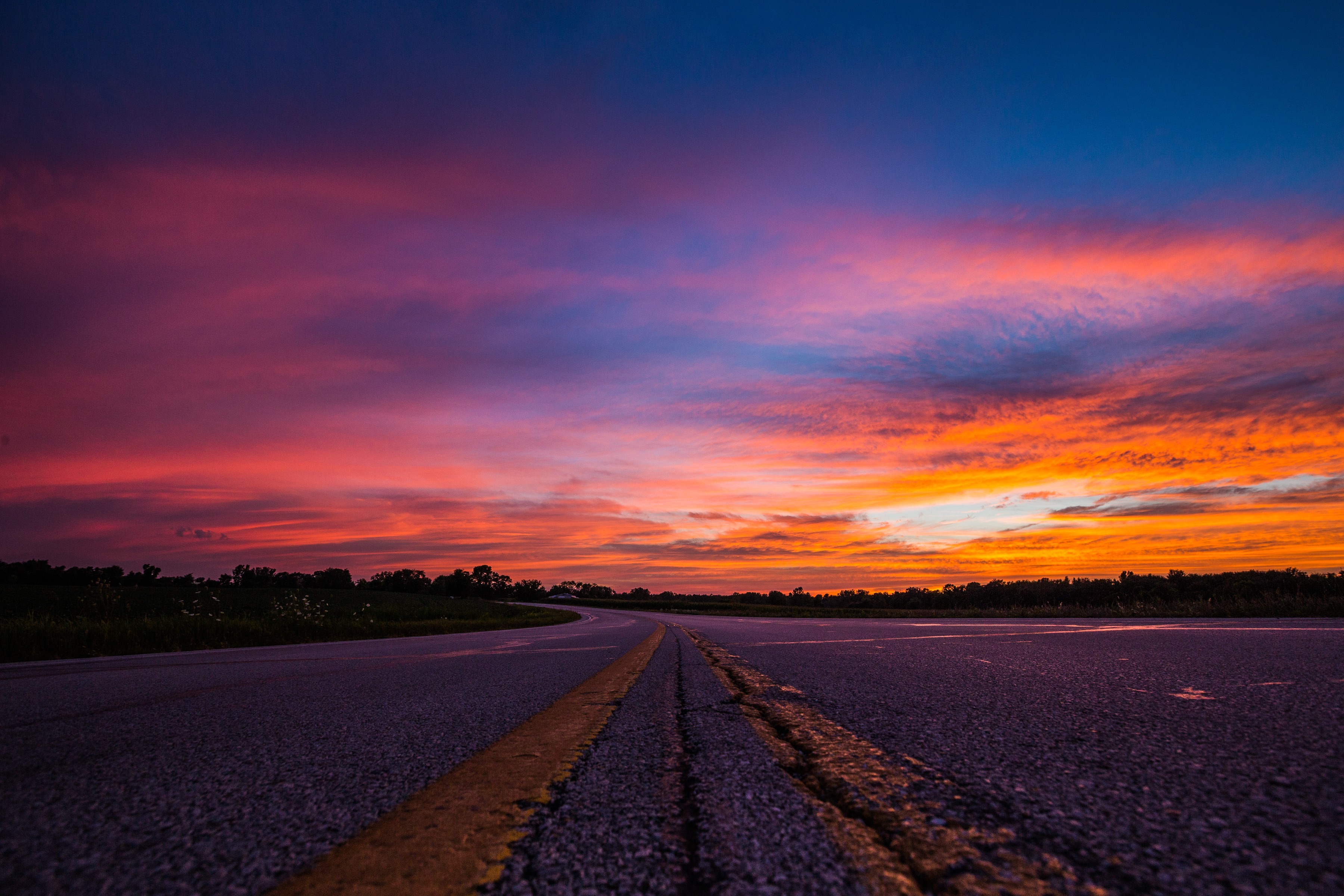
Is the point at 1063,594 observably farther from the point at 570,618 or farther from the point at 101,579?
the point at 101,579

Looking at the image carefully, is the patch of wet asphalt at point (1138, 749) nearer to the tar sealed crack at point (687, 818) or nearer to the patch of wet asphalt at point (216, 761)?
the tar sealed crack at point (687, 818)

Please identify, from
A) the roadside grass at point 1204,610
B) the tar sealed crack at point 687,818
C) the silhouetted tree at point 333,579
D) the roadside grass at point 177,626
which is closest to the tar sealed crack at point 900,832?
the tar sealed crack at point 687,818

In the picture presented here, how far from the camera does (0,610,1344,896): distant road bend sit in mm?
1290

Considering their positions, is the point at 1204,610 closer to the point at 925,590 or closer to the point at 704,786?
the point at 704,786

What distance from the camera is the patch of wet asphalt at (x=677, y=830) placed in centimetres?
125

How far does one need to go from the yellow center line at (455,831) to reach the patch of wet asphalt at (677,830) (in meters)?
0.07

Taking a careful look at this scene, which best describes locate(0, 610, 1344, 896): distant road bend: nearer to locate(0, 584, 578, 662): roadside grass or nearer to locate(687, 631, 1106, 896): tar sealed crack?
locate(687, 631, 1106, 896): tar sealed crack

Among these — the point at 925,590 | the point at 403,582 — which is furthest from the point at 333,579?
the point at 925,590

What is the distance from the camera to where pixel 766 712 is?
3160mm

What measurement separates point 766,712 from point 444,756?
157 cm

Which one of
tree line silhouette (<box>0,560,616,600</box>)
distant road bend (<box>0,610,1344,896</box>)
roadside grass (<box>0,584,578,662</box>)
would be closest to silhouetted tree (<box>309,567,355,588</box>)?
tree line silhouette (<box>0,560,616,600</box>)

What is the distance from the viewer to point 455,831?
1562mm

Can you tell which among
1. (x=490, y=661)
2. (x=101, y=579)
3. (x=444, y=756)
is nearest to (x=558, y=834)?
(x=444, y=756)

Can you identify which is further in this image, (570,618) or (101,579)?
(570,618)
